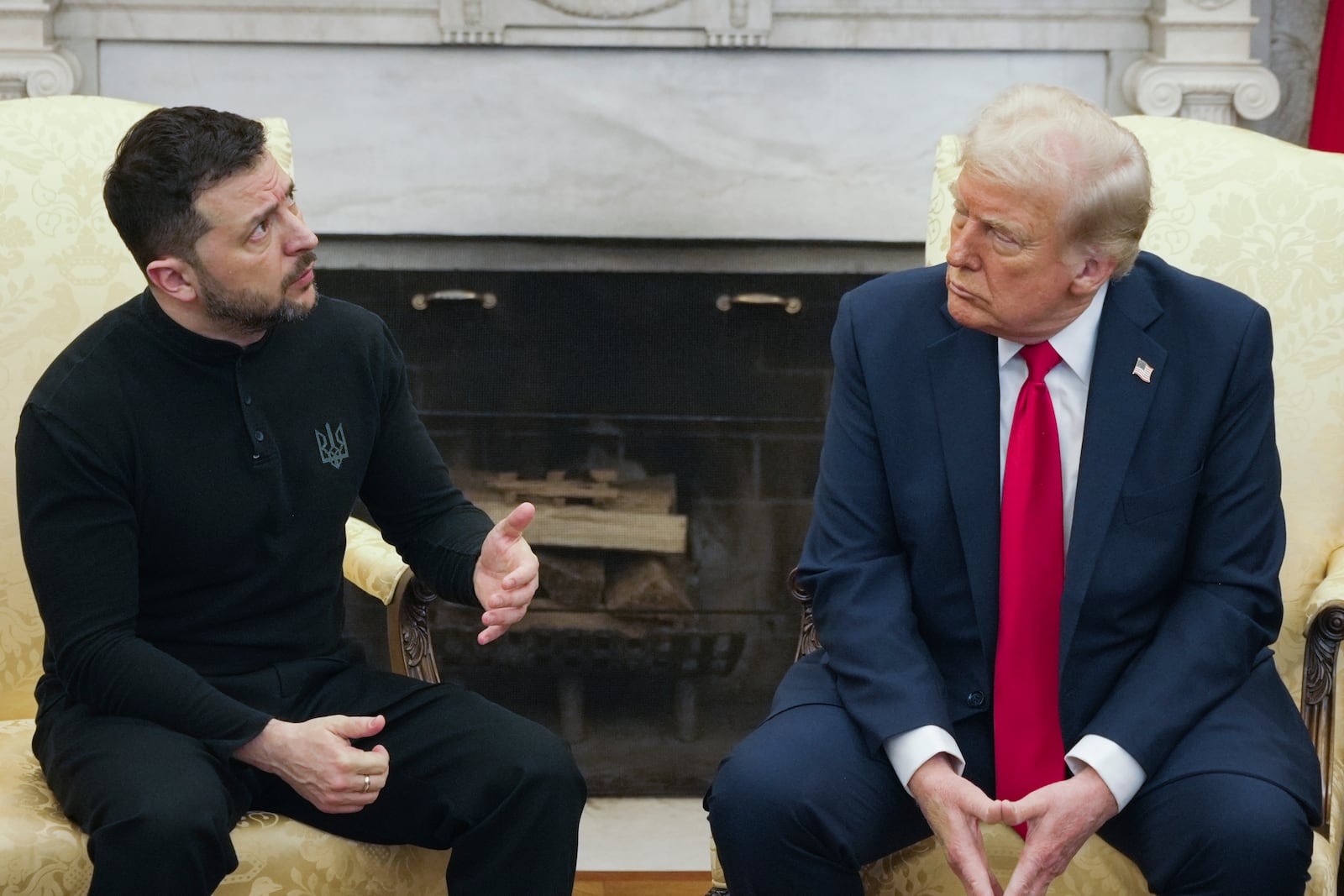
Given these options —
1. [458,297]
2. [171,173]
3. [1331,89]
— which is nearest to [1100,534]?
[171,173]

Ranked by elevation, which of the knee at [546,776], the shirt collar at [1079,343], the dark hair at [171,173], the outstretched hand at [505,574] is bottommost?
the knee at [546,776]

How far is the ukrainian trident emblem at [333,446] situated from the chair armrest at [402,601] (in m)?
0.18

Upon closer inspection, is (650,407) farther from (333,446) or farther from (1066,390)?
(1066,390)

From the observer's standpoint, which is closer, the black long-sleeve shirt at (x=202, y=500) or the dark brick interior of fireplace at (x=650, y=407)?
the black long-sleeve shirt at (x=202, y=500)

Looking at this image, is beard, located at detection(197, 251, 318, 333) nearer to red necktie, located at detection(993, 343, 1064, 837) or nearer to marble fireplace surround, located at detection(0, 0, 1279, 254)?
red necktie, located at detection(993, 343, 1064, 837)

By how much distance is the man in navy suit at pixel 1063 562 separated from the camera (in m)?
1.50

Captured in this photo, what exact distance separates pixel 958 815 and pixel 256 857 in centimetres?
71

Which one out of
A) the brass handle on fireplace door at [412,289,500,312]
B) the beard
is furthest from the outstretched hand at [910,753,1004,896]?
the brass handle on fireplace door at [412,289,500,312]

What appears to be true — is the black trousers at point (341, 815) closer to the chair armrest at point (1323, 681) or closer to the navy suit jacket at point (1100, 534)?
the navy suit jacket at point (1100, 534)

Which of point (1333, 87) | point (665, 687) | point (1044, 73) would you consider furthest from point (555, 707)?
point (1333, 87)

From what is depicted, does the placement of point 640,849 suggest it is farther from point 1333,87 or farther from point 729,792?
point 1333,87

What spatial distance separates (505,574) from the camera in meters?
1.72

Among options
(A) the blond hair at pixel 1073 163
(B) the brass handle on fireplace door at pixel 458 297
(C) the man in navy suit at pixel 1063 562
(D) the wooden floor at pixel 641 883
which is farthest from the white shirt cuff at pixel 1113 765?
(B) the brass handle on fireplace door at pixel 458 297

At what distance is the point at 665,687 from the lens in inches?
110
